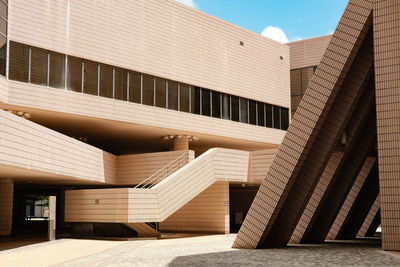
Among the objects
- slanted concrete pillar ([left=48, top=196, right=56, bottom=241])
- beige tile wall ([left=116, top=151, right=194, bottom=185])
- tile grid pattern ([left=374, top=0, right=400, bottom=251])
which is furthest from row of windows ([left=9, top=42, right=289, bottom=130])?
tile grid pattern ([left=374, top=0, right=400, bottom=251])

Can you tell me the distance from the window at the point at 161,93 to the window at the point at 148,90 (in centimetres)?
35

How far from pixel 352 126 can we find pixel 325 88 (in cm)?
288

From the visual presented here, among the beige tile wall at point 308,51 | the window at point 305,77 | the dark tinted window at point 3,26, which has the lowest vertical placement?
the dark tinted window at point 3,26

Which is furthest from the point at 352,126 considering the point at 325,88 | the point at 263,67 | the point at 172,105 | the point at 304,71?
the point at 304,71

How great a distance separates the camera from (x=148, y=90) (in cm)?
2812

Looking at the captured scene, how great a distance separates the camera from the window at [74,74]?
24862 mm

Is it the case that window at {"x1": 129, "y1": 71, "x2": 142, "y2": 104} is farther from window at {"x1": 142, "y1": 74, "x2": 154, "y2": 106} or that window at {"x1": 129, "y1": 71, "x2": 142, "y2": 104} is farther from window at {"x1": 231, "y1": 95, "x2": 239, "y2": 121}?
window at {"x1": 231, "y1": 95, "x2": 239, "y2": 121}

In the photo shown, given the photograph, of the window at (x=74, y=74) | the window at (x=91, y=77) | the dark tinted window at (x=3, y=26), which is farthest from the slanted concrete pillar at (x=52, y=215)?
the dark tinted window at (x=3, y=26)

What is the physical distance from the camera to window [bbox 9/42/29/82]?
2269 cm

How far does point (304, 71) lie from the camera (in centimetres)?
4216

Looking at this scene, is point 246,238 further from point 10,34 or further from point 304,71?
point 304,71

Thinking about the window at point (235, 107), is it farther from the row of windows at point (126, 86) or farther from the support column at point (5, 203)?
the support column at point (5, 203)

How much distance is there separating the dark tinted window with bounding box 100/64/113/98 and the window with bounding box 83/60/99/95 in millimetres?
307

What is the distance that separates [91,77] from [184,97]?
646cm
